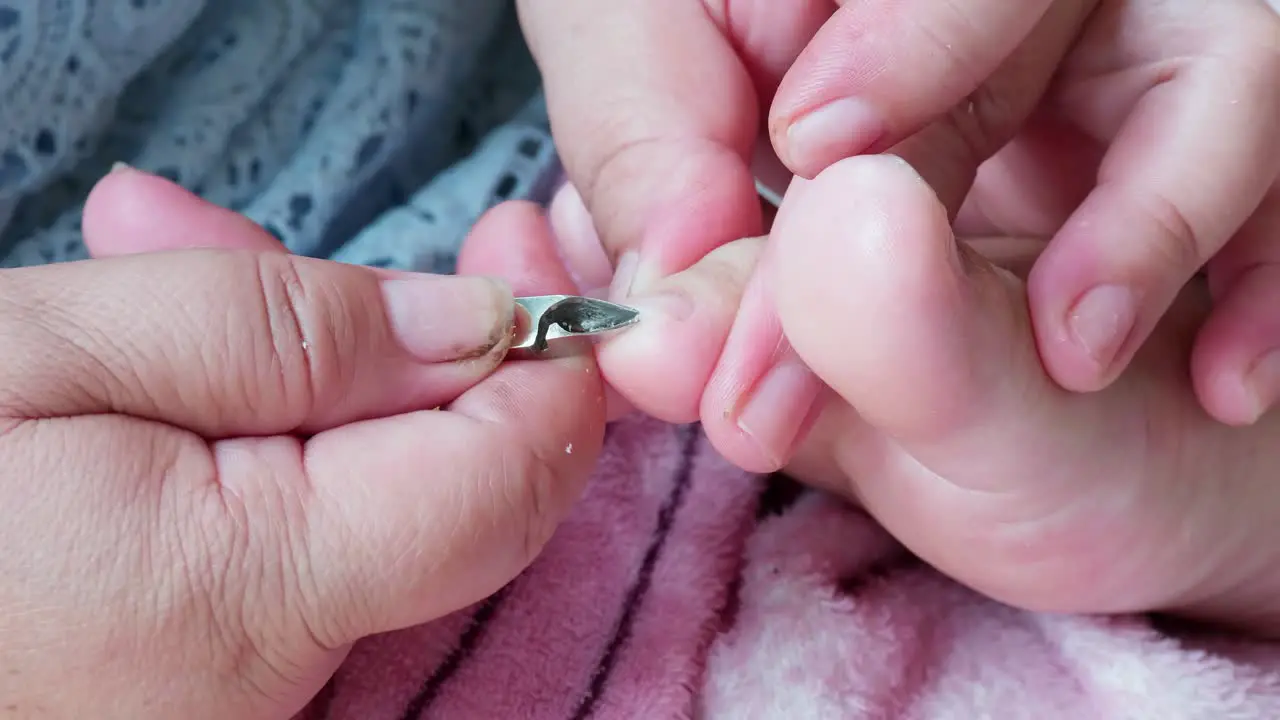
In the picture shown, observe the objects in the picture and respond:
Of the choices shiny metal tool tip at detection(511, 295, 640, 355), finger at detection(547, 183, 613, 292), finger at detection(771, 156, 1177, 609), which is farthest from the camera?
finger at detection(547, 183, 613, 292)

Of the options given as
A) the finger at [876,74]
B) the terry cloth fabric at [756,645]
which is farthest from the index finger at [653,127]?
the terry cloth fabric at [756,645]

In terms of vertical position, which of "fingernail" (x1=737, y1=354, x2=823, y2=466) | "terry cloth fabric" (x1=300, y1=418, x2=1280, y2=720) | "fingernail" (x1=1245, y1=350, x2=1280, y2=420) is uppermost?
"fingernail" (x1=737, y1=354, x2=823, y2=466)

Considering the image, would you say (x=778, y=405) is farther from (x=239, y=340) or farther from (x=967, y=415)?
(x=239, y=340)

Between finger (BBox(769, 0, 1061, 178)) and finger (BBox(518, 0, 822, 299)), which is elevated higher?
finger (BBox(769, 0, 1061, 178))

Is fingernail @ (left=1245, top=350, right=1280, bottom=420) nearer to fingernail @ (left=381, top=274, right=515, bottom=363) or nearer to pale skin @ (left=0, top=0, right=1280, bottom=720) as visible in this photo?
pale skin @ (left=0, top=0, right=1280, bottom=720)

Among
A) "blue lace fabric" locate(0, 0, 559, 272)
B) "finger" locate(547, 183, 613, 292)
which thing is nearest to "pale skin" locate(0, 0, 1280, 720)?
"finger" locate(547, 183, 613, 292)

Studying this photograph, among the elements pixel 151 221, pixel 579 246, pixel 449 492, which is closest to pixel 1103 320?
pixel 449 492

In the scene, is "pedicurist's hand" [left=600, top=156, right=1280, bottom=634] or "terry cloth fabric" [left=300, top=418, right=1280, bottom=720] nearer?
"pedicurist's hand" [left=600, top=156, right=1280, bottom=634]

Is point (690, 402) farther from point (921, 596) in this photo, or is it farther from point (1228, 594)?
point (1228, 594)
